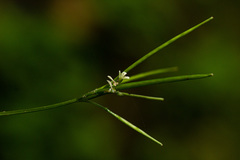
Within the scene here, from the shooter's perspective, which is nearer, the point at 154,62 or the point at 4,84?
the point at 4,84

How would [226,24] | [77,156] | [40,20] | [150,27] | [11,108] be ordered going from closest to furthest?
[11,108], [77,156], [40,20], [150,27], [226,24]

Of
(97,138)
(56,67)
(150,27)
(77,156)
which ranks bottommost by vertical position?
(77,156)

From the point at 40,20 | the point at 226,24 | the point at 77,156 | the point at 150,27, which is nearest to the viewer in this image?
the point at 77,156

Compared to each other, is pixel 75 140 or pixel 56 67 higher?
pixel 56 67

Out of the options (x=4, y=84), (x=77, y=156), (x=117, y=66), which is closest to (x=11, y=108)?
(x=4, y=84)

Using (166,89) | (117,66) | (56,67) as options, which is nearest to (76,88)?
(56,67)

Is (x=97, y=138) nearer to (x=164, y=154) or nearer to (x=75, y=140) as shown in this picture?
(x=75, y=140)
